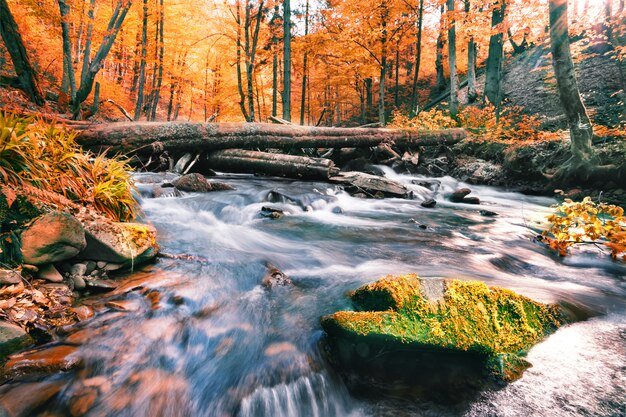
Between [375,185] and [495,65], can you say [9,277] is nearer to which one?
[375,185]

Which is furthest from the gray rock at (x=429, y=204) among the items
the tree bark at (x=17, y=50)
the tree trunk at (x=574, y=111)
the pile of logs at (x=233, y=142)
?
the tree bark at (x=17, y=50)

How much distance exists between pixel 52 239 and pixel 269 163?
7319 mm

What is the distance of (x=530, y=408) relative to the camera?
1.83m

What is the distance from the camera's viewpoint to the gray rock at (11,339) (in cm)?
193

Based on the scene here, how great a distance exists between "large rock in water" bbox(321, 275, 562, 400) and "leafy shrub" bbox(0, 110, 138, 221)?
280 centimetres

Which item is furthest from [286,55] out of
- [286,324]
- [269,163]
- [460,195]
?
[286,324]

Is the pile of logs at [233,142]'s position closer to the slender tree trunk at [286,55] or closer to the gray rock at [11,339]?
the slender tree trunk at [286,55]

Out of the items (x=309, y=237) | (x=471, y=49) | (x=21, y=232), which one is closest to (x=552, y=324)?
(x=309, y=237)

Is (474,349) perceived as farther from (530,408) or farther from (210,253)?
(210,253)

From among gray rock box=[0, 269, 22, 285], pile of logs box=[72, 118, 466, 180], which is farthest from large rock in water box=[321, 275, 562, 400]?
pile of logs box=[72, 118, 466, 180]

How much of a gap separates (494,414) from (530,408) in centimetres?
21

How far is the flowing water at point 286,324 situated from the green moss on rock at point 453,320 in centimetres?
13

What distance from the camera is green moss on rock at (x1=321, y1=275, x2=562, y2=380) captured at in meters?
2.18

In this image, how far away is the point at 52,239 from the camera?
103 inches
